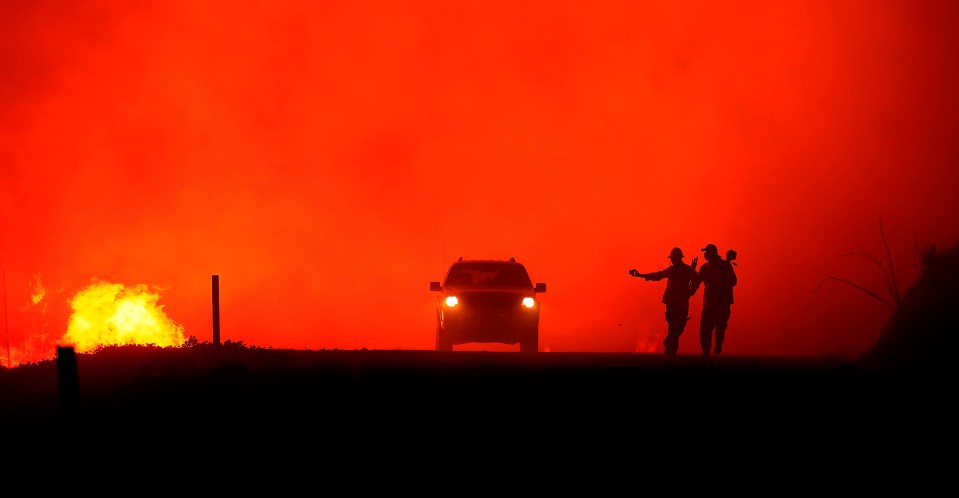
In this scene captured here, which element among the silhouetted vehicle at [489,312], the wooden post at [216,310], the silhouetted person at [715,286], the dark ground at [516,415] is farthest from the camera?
the silhouetted vehicle at [489,312]

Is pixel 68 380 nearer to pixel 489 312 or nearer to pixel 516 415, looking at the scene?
pixel 516 415

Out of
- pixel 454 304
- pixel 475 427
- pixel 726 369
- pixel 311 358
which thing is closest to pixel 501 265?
pixel 454 304

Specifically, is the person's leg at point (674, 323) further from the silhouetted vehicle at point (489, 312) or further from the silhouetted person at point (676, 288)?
the silhouetted vehicle at point (489, 312)

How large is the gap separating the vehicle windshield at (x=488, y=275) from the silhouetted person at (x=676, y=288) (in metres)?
3.15

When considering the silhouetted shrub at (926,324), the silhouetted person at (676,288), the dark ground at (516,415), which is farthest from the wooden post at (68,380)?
the silhouetted person at (676,288)

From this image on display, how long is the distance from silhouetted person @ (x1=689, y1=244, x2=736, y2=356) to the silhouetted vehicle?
135 inches

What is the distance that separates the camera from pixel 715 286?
20.8 m

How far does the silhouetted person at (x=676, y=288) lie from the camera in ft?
68.4

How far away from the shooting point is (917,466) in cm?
865

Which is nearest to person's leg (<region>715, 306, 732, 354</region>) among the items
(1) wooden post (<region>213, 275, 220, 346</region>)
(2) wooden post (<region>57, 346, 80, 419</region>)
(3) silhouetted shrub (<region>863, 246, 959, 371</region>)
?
(3) silhouetted shrub (<region>863, 246, 959, 371</region>)

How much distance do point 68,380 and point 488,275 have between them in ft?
46.7

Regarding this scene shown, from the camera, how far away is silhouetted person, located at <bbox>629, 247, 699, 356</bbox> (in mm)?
20844

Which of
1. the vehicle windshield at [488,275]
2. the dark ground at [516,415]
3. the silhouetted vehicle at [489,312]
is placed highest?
the vehicle windshield at [488,275]

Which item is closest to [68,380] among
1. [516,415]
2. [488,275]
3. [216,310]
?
[516,415]
